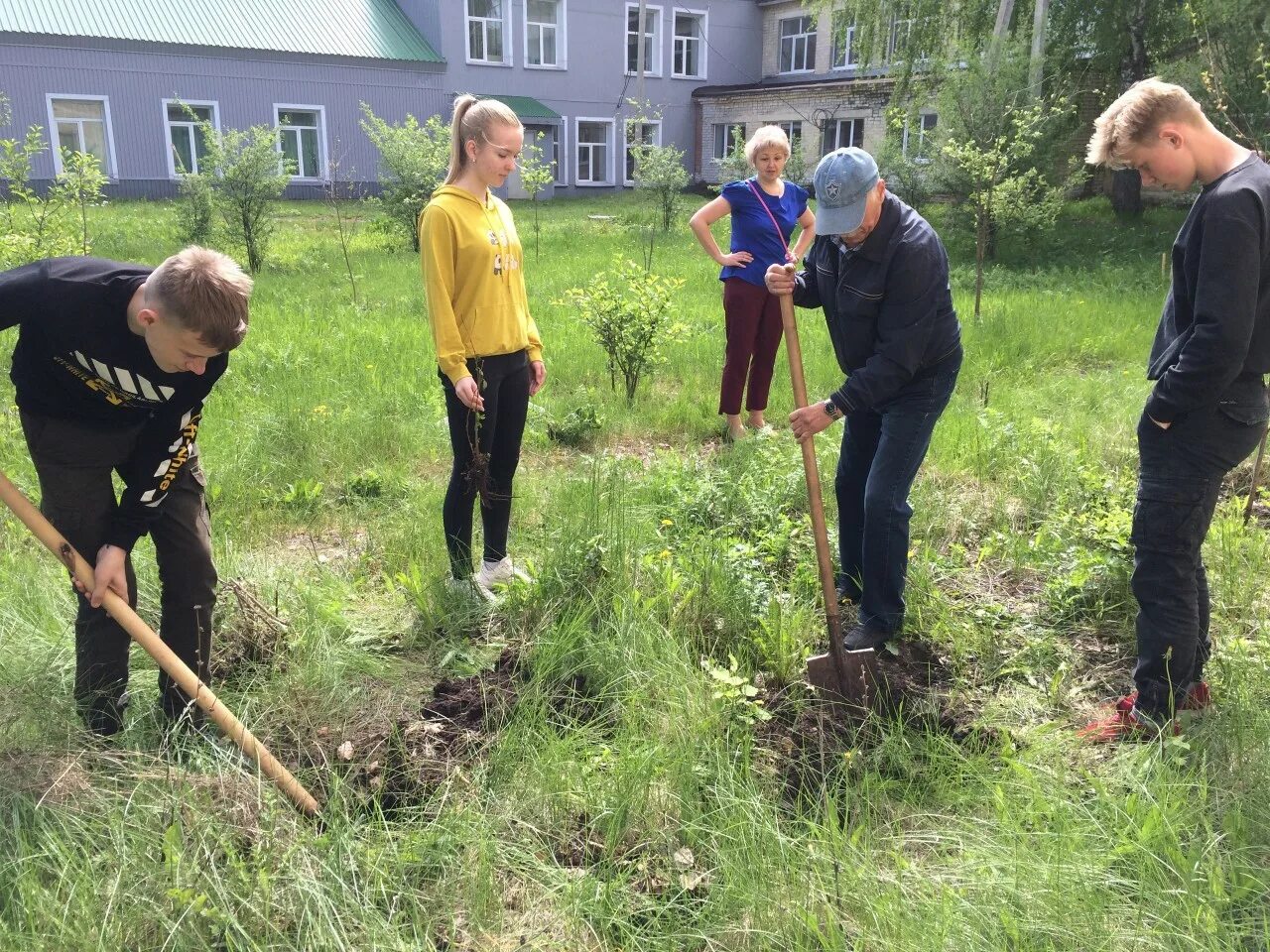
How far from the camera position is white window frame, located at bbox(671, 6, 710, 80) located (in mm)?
31439

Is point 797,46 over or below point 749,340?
over

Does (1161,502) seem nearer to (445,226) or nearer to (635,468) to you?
(445,226)

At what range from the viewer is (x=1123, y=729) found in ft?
9.23

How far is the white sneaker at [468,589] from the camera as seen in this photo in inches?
139

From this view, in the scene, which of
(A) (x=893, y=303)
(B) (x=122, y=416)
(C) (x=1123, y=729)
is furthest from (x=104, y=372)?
(C) (x=1123, y=729)

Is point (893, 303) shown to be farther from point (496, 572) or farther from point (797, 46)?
point (797, 46)

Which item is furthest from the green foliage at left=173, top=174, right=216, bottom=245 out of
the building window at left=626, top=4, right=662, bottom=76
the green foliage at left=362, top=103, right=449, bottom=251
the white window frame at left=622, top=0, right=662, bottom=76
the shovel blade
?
the building window at left=626, top=4, right=662, bottom=76

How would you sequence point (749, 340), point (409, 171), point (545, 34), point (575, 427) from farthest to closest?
point (545, 34)
point (409, 171)
point (575, 427)
point (749, 340)

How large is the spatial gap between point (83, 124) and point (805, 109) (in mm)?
20173

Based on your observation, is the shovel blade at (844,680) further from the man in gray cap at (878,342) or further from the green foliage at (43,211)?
the green foliage at (43,211)

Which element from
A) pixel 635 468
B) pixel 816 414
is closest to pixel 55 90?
pixel 635 468

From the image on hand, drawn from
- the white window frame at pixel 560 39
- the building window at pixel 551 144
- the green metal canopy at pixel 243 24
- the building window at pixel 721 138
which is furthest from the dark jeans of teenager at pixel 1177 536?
the building window at pixel 721 138

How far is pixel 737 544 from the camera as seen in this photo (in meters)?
3.72

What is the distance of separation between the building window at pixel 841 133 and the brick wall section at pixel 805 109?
19 cm
